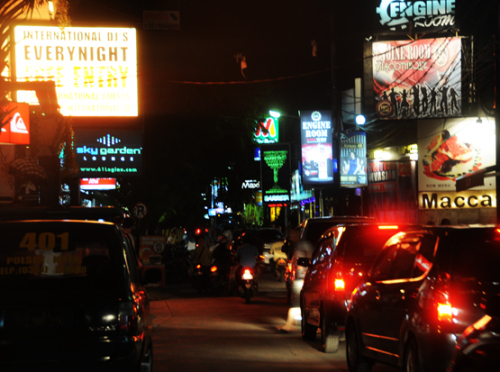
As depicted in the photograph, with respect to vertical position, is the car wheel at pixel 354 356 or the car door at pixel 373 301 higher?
the car door at pixel 373 301

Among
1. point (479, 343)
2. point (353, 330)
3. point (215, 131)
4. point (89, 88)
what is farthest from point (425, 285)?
point (215, 131)

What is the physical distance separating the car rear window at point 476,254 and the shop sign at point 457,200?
1794 centimetres

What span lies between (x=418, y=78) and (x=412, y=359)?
1939 cm

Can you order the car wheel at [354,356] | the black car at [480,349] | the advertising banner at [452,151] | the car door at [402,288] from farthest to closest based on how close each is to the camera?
the advertising banner at [452,151] < the car wheel at [354,356] < the car door at [402,288] < the black car at [480,349]

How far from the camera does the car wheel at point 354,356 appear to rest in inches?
304

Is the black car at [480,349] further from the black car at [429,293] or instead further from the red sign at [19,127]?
the red sign at [19,127]

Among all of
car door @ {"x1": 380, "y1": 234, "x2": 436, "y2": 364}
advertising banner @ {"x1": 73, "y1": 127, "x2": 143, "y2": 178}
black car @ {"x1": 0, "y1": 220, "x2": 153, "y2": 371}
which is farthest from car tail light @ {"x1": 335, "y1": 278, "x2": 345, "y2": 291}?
advertising banner @ {"x1": 73, "y1": 127, "x2": 143, "y2": 178}

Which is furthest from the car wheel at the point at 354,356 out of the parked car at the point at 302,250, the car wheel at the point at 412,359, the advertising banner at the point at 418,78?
the advertising banner at the point at 418,78

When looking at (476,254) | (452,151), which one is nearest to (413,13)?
(452,151)

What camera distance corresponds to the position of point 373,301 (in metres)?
7.23

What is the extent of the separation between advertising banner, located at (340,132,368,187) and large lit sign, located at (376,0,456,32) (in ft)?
15.0

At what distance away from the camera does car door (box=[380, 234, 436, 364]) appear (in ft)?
20.5

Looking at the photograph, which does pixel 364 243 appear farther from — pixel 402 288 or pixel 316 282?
pixel 402 288

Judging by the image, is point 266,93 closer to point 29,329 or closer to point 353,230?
point 353,230
